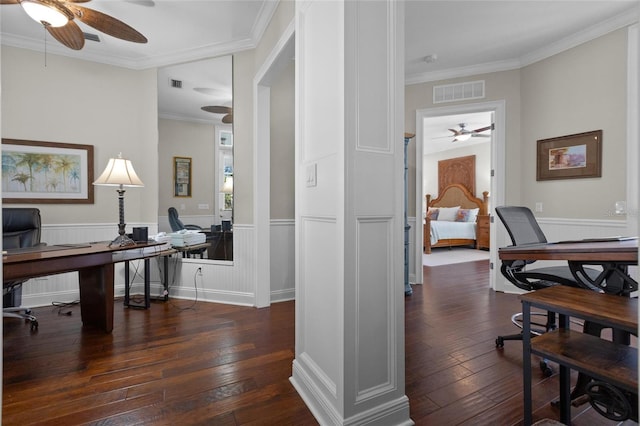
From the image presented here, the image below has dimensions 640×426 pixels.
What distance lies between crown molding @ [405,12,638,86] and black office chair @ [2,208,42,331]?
4.36 m

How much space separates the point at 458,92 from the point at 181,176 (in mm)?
3765

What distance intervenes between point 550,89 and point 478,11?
4.41ft

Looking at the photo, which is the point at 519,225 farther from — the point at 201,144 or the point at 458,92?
the point at 201,144

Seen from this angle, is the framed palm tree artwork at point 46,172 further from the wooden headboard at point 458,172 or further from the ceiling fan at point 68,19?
the wooden headboard at point 458,172

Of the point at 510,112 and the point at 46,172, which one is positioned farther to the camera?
the point at 510,112

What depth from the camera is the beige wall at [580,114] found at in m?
3.17

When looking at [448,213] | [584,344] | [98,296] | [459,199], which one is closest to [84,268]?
[98,296]

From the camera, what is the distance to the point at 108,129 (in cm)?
375

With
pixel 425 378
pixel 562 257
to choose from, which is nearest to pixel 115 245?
pixel 425 378

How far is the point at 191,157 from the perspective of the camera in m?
4.74

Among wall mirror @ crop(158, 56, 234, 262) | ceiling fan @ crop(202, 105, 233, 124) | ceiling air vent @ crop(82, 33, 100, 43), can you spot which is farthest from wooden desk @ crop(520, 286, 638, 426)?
ceiling air vent @ crop(82, 33, 100, 43)

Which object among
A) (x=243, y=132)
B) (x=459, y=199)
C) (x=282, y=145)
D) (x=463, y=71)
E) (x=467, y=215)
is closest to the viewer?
(x=243, y=132)

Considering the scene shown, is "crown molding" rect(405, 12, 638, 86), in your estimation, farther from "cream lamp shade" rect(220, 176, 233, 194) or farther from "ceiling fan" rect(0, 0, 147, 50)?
"ceiling fan" rect(0, 0, 147, 50)

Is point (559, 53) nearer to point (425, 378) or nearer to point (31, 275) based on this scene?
point (425, 378)
